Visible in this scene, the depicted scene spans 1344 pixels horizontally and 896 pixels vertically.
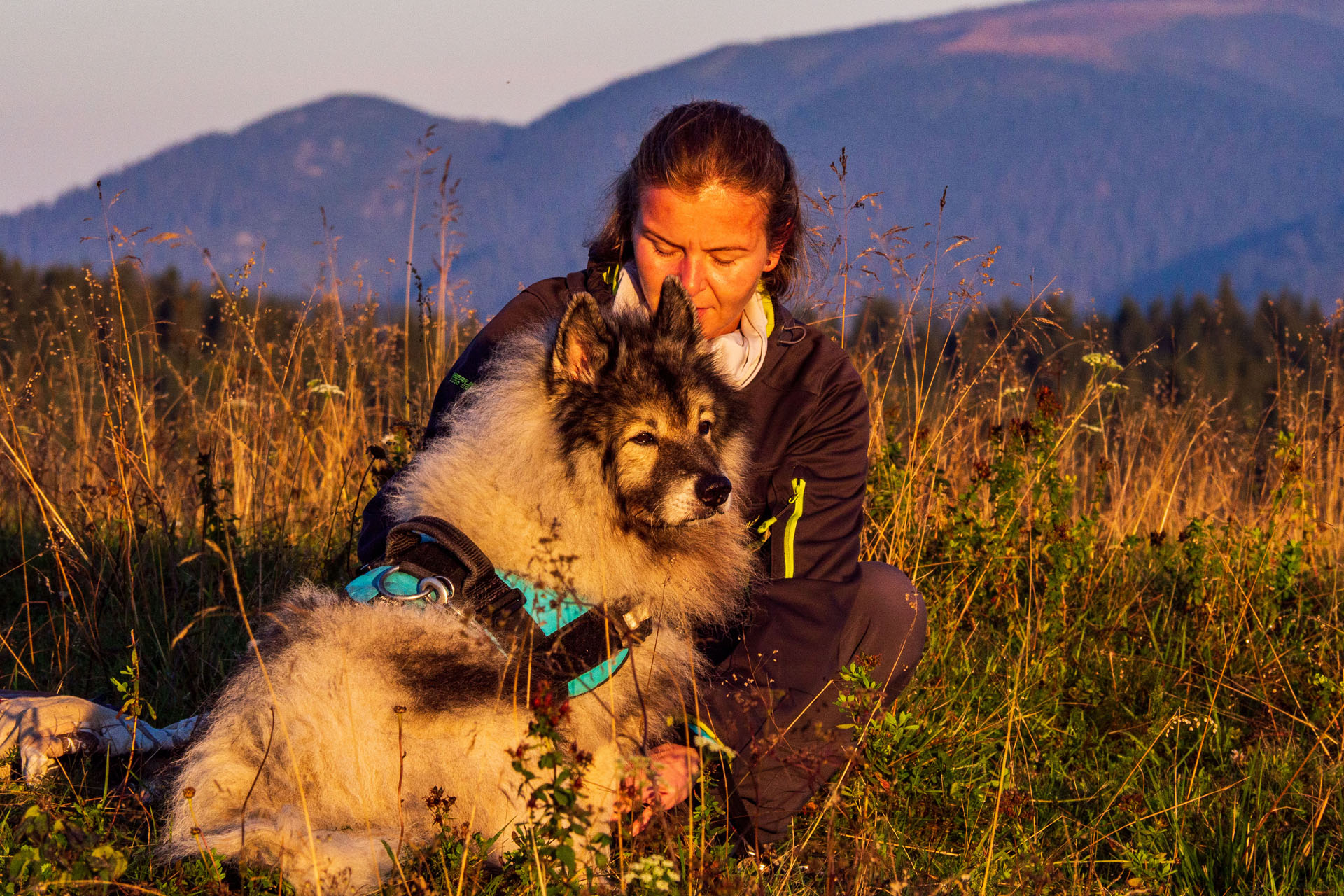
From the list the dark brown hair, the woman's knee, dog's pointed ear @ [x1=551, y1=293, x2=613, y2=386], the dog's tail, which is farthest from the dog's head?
the dog's tail

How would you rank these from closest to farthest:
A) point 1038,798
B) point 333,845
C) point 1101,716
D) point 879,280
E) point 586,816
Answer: point 586,816
point 333,845
point 1038,798
point 1101,716
point 879,280

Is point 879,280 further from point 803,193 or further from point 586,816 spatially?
point 586,816

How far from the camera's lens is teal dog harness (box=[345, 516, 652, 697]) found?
2.47m

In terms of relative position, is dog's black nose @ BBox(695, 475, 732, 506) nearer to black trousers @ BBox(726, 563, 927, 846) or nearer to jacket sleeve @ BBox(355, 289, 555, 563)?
black trousers @ BBox(726, 563, 927, 846)

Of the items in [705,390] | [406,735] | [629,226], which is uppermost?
[629,226]

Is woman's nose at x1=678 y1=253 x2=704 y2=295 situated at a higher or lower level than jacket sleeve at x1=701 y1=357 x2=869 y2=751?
higher

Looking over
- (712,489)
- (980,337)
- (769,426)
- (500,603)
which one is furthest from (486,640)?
Result: (980,337)

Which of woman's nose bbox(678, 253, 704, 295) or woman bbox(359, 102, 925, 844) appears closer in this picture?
woman bbox(359, 102, 925, 844)

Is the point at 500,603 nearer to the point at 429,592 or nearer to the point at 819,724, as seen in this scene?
the point at 429,592

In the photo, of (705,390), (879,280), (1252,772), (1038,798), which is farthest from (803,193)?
(1252,772)

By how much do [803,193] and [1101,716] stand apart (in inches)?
88.8

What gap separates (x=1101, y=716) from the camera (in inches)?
145

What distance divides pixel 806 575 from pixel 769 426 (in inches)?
21.7

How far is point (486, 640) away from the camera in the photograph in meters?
2.43
